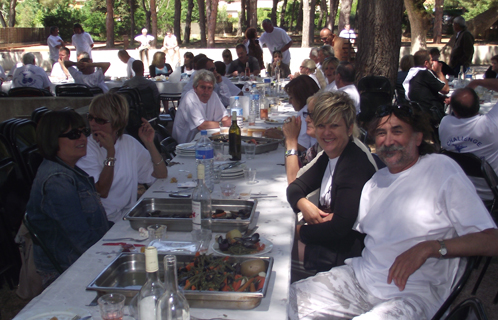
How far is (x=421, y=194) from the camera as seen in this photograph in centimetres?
205

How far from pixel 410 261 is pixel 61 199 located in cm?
172

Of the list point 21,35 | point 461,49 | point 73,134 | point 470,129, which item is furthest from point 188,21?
point 73,134

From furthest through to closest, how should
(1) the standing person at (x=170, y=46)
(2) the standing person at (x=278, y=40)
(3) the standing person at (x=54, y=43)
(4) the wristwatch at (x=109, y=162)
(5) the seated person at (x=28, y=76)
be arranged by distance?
(1) the standing person at (x=170, y=46)
(3) the standing person at (x=54, y=43)
(2) the standing person at (x=278, y=40)
(5) the seated person at (x=28, y=76)
(4) the wristwatch at (x=109, y=162)

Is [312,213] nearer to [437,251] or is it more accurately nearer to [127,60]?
[437,251]

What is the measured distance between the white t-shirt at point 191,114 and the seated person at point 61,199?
9.13ft

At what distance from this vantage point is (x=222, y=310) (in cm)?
158

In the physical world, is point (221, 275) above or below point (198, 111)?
below

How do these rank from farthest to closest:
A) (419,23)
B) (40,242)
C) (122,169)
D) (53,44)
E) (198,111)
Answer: (53,44) < (419,23) < (198,111) < (122,169) < (40,242)

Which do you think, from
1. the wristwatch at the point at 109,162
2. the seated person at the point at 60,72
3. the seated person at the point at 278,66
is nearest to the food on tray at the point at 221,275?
the wristwatch at the point at 109,162

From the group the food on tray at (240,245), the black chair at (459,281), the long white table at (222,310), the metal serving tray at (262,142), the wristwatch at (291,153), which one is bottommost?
the black chair at (459,281)

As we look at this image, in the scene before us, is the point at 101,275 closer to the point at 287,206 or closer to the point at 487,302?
the point at 287,206

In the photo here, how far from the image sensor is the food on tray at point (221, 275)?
5.34 feet

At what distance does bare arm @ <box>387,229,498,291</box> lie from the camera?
6.17ft

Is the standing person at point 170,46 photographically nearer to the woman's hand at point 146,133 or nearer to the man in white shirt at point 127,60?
the man in white shirt at point 127,60
